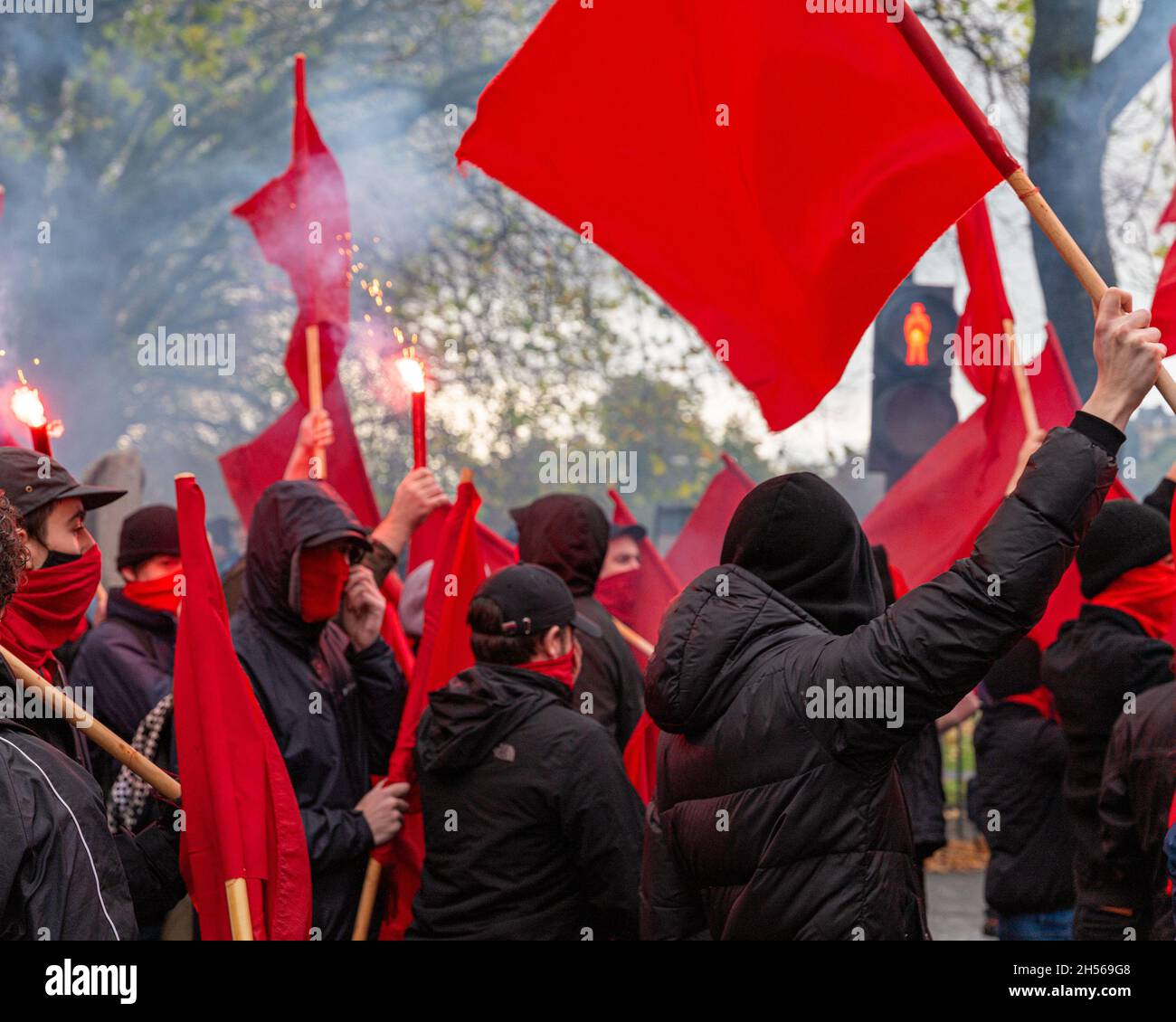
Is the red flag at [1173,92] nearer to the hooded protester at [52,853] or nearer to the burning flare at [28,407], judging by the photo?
the burning flare at [28,407]

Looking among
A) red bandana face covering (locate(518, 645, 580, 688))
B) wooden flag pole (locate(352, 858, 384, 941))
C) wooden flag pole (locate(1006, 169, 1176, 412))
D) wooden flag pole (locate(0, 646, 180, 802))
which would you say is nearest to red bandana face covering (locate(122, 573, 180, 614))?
wooden flag pole (locate(352, 858, 384, 941))

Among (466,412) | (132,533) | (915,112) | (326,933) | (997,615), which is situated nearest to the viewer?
(997,615)

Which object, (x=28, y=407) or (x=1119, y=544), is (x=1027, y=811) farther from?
(x=28, y=407)

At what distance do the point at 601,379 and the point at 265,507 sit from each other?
39.2 ft

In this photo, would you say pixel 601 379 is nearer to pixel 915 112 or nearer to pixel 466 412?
pixel 466 412

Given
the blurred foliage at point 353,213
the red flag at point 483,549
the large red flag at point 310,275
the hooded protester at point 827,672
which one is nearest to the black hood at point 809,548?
the hooded protester at point 827,672

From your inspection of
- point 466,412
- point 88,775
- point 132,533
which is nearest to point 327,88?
point 466,412

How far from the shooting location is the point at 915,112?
319 cm

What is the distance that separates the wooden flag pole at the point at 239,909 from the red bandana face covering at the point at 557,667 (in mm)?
875

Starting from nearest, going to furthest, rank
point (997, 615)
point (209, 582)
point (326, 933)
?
point (997, 615) → point (209, 582) → point (326, 933)

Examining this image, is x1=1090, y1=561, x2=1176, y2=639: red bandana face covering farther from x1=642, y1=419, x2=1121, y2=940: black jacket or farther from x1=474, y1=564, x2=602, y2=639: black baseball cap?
x1=642, y1=419, x2=1121, y2=940: black jacket

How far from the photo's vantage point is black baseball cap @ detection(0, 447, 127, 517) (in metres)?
3.26

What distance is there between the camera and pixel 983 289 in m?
5.14
